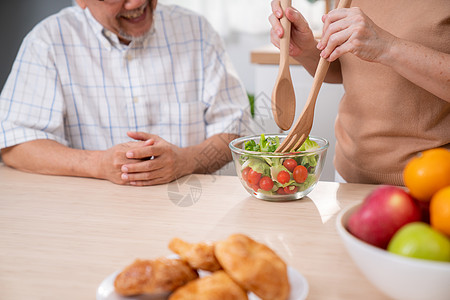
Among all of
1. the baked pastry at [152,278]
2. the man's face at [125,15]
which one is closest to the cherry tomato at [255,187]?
the baked pastry at [152,278]

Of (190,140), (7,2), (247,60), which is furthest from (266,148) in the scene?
(247,60)

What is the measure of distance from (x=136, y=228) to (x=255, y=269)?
41cm

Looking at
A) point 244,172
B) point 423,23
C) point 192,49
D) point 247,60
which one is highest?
point 423,23

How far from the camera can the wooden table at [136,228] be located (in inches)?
28.9

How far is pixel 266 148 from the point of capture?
103 cm

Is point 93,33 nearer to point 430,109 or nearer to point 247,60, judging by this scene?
point 430,109

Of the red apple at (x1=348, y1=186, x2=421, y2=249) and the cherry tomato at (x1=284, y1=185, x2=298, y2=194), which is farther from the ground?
the red apple at (x1=348, y1=186, x2=421, y2=249)

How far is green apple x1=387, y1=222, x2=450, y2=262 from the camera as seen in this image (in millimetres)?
537

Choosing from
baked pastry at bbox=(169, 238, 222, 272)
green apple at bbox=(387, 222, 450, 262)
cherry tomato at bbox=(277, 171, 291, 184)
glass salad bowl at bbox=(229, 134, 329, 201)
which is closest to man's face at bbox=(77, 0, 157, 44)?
glass salad bowl at bbox=(229, 134, 329, 201)

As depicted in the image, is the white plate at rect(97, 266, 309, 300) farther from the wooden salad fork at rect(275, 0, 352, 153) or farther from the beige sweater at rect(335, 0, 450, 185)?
the beige sweater at rect(335, 0, 450, 185)

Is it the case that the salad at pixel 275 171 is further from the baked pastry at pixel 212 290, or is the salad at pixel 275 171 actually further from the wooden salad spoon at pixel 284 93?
the baked pastry at pixel 212 290

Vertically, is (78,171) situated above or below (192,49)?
below

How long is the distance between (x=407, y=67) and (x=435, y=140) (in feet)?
0.83

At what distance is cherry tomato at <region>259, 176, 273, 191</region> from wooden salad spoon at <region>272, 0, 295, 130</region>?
113 mm
